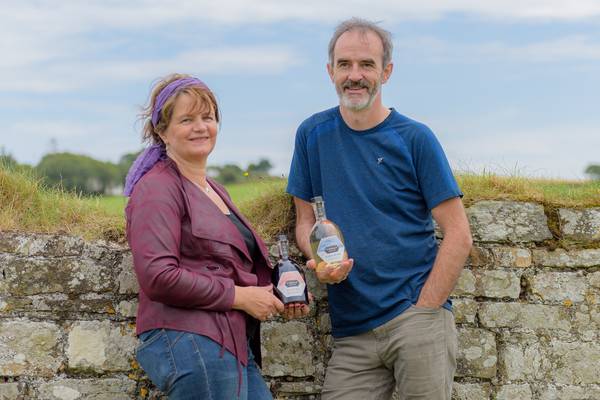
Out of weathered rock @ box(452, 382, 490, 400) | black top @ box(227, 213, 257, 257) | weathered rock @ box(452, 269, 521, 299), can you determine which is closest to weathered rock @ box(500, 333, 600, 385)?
weathered rock @ box(452, 382, 490, 400)

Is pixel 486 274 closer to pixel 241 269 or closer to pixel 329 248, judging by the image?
pixel 329 248

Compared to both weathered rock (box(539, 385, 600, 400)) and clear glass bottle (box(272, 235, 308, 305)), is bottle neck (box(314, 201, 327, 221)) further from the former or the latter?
weathered rock (box(539, 385, 600, 400))

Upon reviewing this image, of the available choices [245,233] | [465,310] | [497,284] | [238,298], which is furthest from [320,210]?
[497,284]

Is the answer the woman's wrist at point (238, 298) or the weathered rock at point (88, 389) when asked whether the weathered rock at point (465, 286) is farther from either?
the weathered rock at point (88, 389)

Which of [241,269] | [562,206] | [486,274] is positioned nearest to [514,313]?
[486,274]

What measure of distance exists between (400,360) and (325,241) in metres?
0.81

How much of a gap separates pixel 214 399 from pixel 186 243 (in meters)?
0.72

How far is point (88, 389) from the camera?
488 centimetres

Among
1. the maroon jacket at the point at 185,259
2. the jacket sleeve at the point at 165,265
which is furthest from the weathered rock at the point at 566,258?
the jacket sleeve at the point at 165,265

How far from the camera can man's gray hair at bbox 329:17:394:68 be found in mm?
4566

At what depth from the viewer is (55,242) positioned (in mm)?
4938

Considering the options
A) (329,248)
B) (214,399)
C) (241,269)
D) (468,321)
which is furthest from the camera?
(468,321)

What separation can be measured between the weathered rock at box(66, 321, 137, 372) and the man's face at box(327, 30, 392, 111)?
77.2 inches

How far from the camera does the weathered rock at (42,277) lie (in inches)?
192
